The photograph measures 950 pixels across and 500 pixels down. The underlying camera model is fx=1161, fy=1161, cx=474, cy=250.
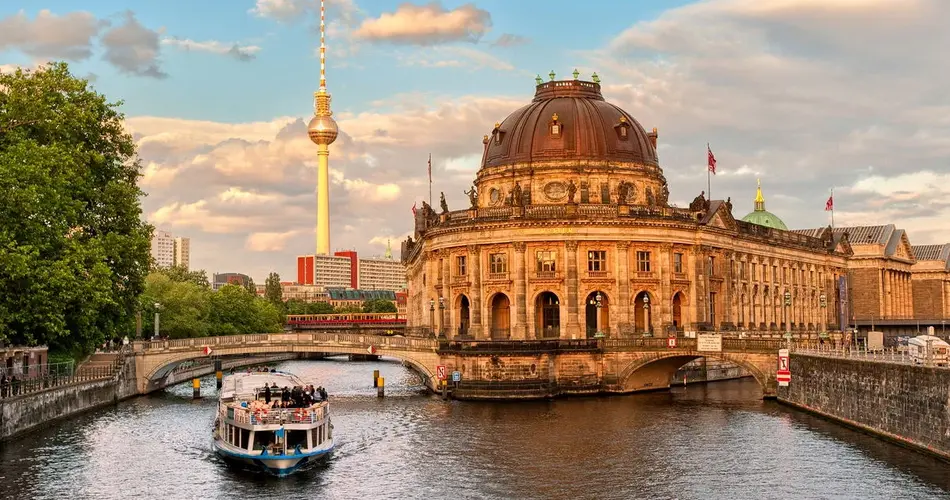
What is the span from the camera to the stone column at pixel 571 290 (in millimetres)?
102250

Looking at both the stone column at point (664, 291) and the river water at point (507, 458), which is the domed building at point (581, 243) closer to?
the stone column at point (664, 291)

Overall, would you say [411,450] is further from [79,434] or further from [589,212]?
[589,212]

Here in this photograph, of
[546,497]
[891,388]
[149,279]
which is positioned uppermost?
[149,279]

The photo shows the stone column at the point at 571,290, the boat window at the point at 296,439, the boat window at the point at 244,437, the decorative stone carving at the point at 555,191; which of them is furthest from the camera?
the decorative stone carving at the point at 555,191

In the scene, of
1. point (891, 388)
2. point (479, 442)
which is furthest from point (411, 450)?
point (891, 388)

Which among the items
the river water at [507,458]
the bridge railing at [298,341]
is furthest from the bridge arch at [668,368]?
the bridge railing at [298,341]

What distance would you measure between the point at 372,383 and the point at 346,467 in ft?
193

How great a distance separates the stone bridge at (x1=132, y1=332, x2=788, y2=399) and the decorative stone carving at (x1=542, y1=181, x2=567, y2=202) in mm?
21823

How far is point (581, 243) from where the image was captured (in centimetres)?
10288

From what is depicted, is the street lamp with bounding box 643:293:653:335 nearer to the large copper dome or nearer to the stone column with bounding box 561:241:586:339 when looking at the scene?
the stone column with bounding box 561:241:586:339

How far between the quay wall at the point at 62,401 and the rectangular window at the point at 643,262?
4505 centimetres

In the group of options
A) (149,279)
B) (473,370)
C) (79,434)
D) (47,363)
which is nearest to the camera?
(79,434)

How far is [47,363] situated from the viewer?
Result: 3019 inches

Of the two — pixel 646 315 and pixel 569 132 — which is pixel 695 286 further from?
pixel 569 132
